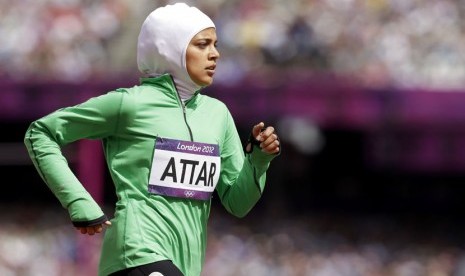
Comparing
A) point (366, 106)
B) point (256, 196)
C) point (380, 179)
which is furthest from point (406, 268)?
point (256, 196)

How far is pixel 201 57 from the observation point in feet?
21.8

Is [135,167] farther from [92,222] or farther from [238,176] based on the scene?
[238,176]

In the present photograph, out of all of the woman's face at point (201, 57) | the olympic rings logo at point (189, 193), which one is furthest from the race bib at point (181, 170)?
the woman's face at point (201, 57)

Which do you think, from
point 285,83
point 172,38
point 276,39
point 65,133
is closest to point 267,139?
point 172,38

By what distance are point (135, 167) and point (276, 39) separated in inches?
414

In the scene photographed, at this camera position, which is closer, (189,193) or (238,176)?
(189,193)

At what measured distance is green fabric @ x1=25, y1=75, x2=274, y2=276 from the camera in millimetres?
6371

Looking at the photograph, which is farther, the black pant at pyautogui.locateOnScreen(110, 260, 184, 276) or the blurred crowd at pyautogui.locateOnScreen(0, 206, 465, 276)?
the blurred crowd at pyautogui.locateOnScreen(0, 206, 465, 276)

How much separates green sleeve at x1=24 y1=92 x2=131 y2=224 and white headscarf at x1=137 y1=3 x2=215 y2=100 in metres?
0.25

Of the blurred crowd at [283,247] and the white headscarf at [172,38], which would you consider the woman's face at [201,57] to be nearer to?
the white headscarf at [172,38]

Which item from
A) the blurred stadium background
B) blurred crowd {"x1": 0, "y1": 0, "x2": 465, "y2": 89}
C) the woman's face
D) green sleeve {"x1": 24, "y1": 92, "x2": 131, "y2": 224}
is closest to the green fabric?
green sleeve {"x1": 24, "y1": 92, "x2": 131, "y2": 224}

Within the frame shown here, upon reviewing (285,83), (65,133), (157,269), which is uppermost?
(65,133)

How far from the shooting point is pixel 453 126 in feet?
59.3

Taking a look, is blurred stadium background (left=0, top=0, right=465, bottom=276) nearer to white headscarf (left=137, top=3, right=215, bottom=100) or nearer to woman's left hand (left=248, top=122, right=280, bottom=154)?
white headscarf (left=137, top=3, right=215, bottom=100)
